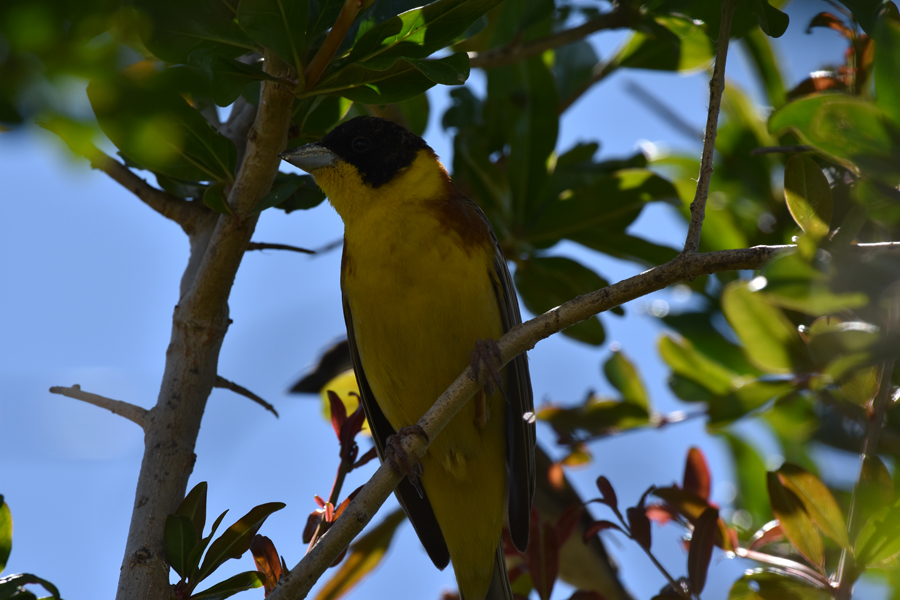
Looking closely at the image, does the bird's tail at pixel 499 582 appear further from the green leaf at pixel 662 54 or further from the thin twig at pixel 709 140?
the green leaf at pixel 662 54

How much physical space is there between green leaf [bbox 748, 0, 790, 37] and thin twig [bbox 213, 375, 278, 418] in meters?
2.00


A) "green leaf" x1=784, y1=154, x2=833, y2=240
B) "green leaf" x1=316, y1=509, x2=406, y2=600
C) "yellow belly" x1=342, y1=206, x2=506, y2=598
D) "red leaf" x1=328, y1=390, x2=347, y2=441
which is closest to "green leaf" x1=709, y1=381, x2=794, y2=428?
"yellow belly" x1=342, y1=206, x2=506, y2=598

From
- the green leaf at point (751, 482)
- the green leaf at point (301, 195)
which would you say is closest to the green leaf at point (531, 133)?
the green leaf at point (301, 195)

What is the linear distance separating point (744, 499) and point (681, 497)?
1.47m

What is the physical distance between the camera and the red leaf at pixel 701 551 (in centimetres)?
263

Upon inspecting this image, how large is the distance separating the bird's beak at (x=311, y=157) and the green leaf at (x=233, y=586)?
162cm

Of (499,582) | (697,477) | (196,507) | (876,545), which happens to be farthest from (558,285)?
(196,507)

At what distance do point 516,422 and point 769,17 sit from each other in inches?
75.5

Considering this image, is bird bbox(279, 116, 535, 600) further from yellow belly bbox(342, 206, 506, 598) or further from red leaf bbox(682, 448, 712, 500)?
red leaf bbox(682, 448, 712, 500)

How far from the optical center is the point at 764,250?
6.42ft

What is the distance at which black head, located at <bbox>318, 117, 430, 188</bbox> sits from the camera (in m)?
3.65

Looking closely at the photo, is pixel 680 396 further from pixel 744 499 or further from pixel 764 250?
pixel 764 250

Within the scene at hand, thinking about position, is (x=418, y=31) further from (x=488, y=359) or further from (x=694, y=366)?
(x=694, y=366)

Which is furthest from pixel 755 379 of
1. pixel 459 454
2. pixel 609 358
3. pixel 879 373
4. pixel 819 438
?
pixel 819 438
